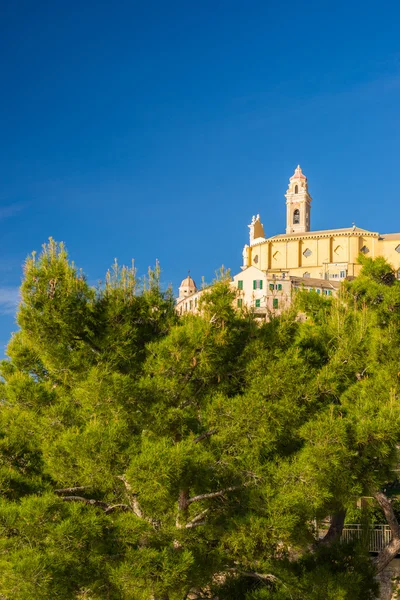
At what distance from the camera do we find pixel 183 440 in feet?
30.6

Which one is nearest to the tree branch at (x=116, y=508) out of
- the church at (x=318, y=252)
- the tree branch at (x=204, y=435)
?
the tree branch at (x=204, y=435)

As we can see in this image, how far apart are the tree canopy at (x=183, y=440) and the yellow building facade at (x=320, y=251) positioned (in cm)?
5243

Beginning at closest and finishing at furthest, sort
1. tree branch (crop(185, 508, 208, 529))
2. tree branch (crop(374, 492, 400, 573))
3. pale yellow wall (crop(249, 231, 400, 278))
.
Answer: tree branch (crop(185, 508, 208, 529)) < tree branch (crop(374, 492, 400, 573)) < pale yellow wall (crop(249, 231, 400, 278))

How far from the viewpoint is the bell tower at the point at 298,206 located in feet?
289

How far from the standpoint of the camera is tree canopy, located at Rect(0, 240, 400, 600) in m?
8.69

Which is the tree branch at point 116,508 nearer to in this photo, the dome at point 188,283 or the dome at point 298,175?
the dome at point 188,283

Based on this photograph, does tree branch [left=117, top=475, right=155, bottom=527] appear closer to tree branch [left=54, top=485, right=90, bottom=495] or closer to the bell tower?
tree branch [left=54, top=485, right=90, bottom=495]

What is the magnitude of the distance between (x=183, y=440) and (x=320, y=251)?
204 feet

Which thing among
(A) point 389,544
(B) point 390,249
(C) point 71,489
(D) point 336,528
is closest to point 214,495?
(C) point 71,489

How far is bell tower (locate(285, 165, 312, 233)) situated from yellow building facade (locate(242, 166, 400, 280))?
13236 millimetres

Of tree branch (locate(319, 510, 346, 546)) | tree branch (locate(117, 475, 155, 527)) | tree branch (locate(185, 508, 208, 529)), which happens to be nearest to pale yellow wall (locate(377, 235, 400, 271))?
tree branch (locate(319, 510, 346, 546))

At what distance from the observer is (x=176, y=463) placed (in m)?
8.49

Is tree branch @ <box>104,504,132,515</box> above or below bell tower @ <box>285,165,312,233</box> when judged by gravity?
below

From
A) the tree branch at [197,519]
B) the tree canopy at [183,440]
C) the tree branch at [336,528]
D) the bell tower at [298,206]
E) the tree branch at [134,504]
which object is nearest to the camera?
the tree canopy at [183,440]
